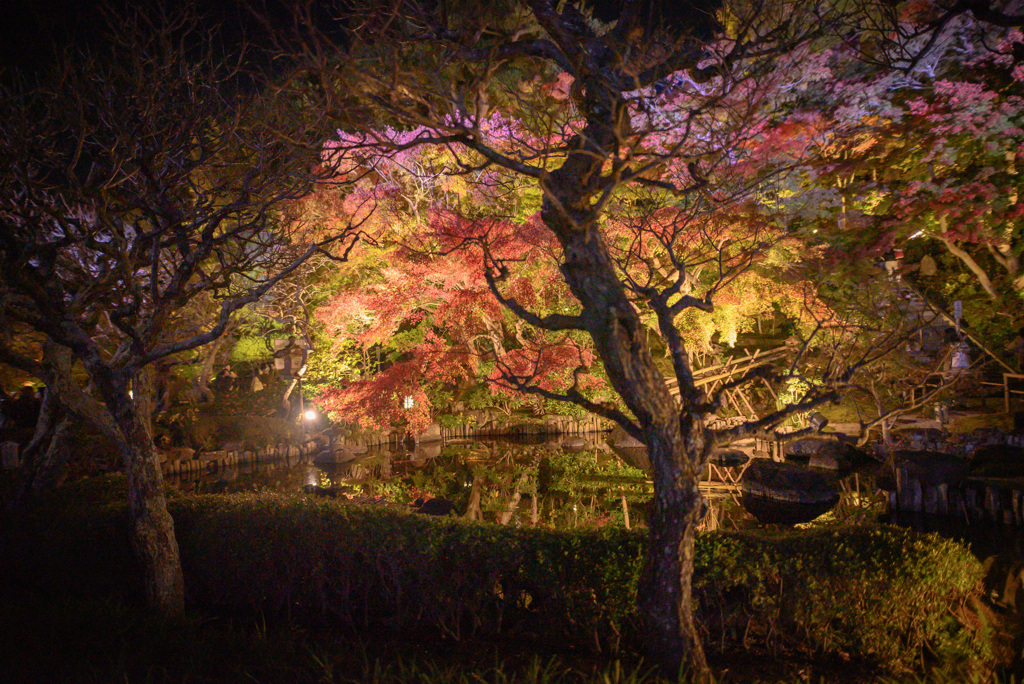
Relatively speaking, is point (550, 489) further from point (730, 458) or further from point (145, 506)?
point (145, 506)

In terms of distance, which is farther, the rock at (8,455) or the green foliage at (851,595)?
the rock at (8,455)

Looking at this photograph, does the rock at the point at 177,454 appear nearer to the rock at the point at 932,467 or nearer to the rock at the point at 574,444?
the rock at the point at 574,444

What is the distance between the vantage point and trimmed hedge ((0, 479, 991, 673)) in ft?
A: 15.5

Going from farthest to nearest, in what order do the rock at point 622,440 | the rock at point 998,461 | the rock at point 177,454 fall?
the rock at point 622,440 → the rock at point 177,454 → the rock at point 998,461

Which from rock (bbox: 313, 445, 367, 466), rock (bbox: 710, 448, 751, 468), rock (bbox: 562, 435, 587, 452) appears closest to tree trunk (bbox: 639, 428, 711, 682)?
rock (bbox: 710, 448, 751, 468)

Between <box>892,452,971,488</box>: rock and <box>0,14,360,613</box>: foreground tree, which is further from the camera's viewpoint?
<box>892,452,971,488</box>: rock

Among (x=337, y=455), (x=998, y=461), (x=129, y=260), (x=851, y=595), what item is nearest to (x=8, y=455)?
(x=337, y=455)

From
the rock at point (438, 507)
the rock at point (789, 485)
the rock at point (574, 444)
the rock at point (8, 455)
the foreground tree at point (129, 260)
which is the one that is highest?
the foreground tree at point (129, 260)

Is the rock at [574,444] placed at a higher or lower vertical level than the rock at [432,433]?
lower

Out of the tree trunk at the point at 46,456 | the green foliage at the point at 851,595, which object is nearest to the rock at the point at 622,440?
the green foliage at the point at 851,595

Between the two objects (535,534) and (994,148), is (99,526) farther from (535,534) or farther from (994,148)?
(994,148)

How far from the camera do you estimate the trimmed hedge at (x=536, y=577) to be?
472cm

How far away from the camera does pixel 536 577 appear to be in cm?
511

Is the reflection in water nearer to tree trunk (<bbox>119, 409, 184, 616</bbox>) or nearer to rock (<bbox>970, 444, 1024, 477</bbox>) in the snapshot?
rock (<bbox>970, 444, 1024, 477</bbox>)
